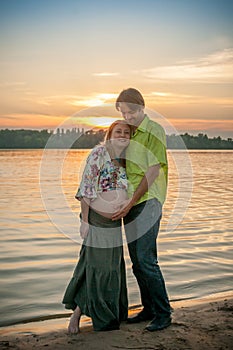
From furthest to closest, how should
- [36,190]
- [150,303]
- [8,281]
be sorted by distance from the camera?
[36,190] < [8,281] < [150,303]

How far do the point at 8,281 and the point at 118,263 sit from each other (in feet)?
7.89

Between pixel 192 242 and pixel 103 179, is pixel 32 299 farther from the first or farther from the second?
pixel 192 242

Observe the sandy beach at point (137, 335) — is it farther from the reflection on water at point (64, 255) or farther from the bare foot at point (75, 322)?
the reflection on water at point (64, 255)

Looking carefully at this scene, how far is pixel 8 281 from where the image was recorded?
633cm

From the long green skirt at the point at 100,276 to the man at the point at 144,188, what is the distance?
13cm

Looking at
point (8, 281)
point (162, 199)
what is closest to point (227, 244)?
point (8, 281)

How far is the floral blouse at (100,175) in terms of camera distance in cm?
423

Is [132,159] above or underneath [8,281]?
above

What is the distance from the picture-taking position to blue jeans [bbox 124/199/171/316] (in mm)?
4336

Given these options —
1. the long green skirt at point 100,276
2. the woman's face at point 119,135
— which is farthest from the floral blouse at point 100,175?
the long green skirt at point 100,276

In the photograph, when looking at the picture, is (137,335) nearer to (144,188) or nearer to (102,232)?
(102,232)

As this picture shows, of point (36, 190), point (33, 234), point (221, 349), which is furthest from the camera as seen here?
point (36, 190)

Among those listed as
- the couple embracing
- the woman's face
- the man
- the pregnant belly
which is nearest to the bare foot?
the couple embracing

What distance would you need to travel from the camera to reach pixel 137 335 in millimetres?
4293
